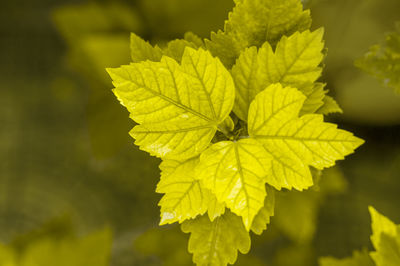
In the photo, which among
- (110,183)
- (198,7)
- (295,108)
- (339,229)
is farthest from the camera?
(110,183)

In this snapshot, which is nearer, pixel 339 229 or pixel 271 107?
pixel 271 107

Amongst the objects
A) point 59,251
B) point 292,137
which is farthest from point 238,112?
point 59,251

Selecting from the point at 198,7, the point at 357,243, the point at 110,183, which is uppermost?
the point at 198,7

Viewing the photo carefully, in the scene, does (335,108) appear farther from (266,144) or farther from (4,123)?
(4,123)

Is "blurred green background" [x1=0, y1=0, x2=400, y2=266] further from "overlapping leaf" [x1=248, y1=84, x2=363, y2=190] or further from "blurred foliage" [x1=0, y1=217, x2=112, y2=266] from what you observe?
"overlapping leaf" [x1=248, y1=84, x2=363, y2=190]

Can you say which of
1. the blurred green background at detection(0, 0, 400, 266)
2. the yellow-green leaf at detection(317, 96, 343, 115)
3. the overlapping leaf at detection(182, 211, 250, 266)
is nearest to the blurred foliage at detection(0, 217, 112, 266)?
the blurred green background at detection(0, 0, 400, 266)

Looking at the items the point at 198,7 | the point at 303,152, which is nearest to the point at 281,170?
the point at 303,152

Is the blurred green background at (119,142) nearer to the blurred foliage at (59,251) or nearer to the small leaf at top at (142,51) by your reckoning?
the blurred foliage at (59,251)

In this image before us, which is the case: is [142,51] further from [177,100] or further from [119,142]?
[119,142]
